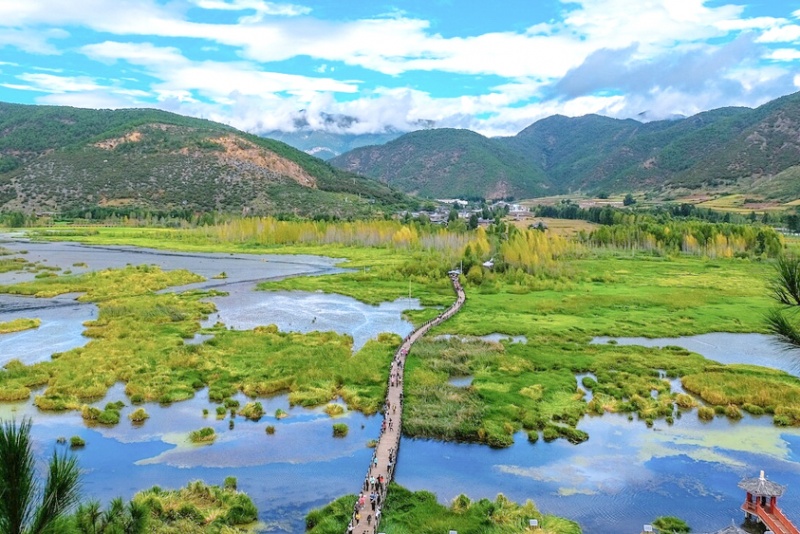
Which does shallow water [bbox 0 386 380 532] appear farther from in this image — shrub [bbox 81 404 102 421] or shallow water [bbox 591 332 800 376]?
shallow water [bbox 591 332 800 376]

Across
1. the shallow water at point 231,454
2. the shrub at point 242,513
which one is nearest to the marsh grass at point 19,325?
the shallow water at point 231,454

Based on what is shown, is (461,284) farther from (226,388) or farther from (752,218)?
(752,218)

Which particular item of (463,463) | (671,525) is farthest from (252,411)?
(671,525)

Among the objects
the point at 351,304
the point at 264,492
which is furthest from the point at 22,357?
the point at 351,304

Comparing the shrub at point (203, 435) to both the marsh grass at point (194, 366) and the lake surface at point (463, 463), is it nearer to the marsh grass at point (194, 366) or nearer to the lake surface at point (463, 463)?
the lake surface at point (463, 463)

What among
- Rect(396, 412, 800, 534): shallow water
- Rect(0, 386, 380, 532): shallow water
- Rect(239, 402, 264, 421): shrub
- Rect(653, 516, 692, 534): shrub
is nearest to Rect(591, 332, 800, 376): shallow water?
Rect(396, 412, 800, 534): shallow water

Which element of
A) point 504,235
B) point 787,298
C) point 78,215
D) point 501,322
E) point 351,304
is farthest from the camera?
point 78,215
